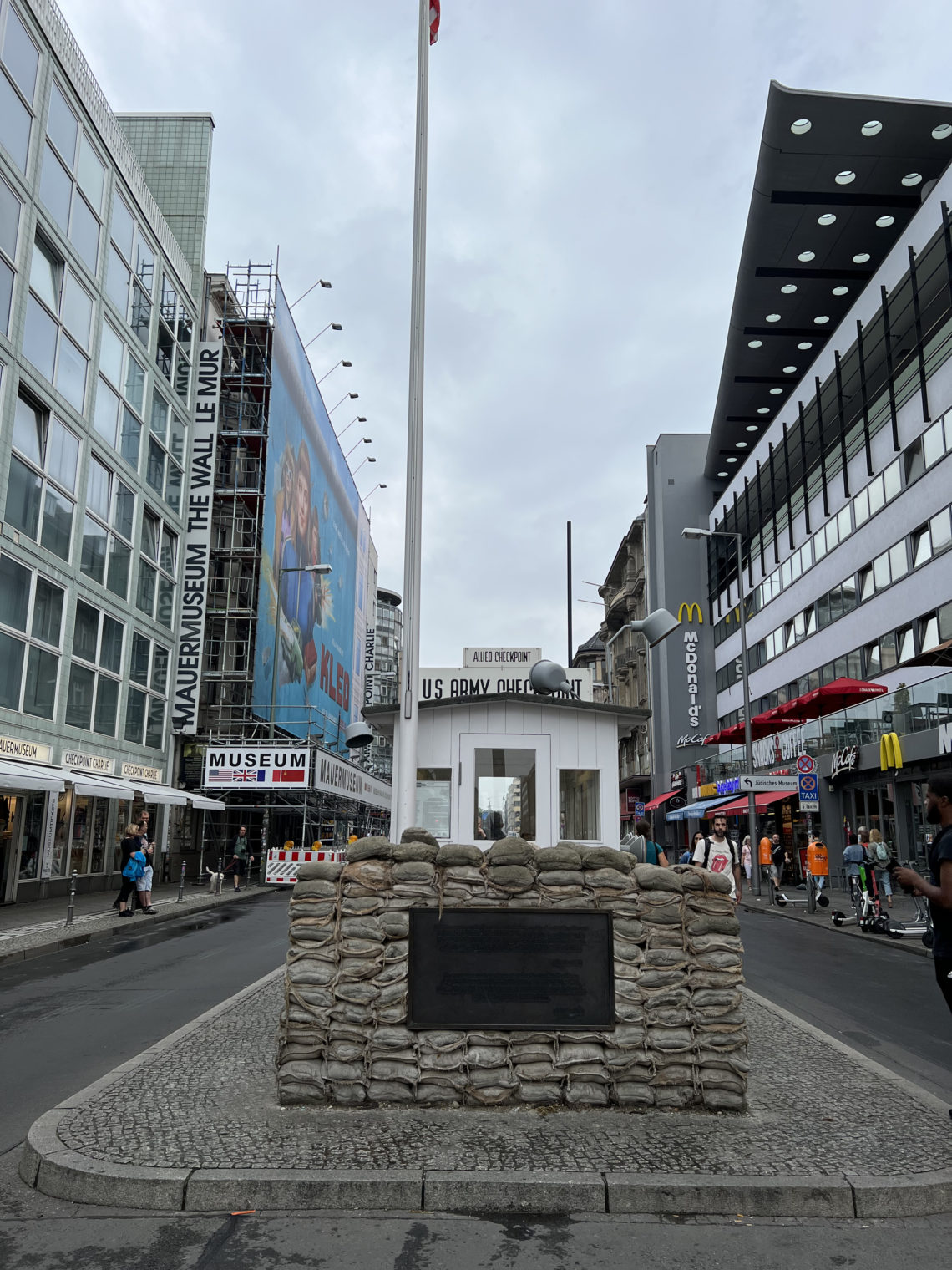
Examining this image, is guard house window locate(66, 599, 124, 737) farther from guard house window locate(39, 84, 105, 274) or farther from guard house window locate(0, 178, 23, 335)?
guard house window locate(39, 84, 105, 274)

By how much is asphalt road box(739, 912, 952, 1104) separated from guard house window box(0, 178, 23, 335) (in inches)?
832

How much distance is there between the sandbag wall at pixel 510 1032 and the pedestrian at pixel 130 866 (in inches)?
590

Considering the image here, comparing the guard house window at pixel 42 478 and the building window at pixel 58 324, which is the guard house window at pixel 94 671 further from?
the building window at pixel 58 324

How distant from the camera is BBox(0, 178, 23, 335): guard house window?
22234mm

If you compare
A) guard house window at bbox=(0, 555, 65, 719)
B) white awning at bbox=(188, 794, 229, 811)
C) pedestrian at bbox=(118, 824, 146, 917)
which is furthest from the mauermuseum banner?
pedestrian at bbox=(118, 824, 146, 917)

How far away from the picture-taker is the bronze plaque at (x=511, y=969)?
18.8 feet

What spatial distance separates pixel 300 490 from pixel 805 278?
2402cm

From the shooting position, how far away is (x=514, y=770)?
31.3ft

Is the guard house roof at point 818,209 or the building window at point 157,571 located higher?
the guard house roof at point 818,209

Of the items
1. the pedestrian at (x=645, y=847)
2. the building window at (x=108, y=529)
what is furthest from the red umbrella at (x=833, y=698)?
the building window at (x=108, y=529)

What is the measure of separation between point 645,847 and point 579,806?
11.3 ft

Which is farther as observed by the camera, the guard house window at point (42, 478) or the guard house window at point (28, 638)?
the guard house window at point (42, 478)

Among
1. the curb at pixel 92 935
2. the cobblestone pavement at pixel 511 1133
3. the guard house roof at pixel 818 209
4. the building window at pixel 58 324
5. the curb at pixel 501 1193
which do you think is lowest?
the curb at pixel 92 935

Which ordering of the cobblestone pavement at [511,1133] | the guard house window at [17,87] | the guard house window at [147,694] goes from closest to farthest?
the cobblestone pavement at [511,1133] < the guard house window at [17,87] < the guard house window at [147,694]
